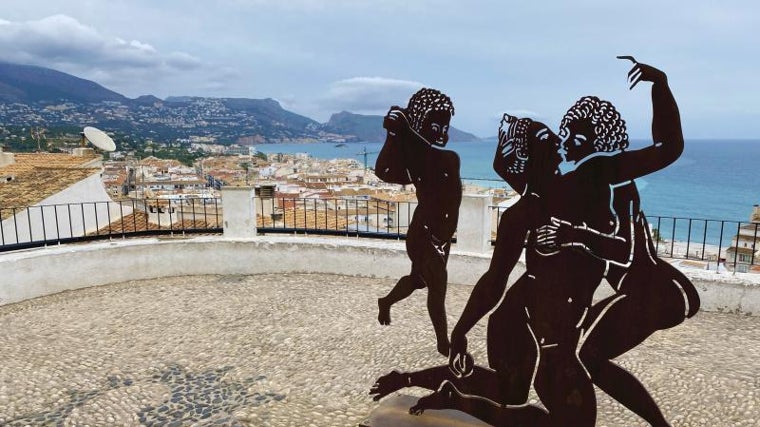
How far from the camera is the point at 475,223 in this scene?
878 cm

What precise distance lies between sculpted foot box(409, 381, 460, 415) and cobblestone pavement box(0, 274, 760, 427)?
0.67 m

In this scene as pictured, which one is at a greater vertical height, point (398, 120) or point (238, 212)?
point (398, 120)

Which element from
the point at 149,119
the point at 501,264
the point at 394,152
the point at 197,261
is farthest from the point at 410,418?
the point at 149,119

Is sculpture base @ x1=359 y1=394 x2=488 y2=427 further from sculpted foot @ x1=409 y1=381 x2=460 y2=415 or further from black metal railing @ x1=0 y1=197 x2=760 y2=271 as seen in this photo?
black metal railing @ x1=0 y1=197 x2=760 y2=271

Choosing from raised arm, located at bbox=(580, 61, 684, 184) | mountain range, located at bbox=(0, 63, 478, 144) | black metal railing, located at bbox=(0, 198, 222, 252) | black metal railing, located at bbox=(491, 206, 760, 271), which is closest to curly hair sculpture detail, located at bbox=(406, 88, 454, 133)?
black metal railing, located at bbox=(491, 206, 760, 271)

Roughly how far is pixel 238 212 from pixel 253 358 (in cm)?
436

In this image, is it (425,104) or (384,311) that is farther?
(384,311)

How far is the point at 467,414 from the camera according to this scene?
4297 millimetres

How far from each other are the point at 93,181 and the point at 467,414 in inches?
518

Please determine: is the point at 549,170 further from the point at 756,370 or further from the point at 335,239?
the point at 335,239

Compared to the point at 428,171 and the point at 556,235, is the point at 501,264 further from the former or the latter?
the point at 428,171

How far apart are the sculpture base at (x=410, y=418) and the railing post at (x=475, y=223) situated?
4662 mm

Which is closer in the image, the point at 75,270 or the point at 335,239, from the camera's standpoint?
the point at 75,270

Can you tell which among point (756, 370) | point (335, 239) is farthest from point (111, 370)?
point (756, 370)
